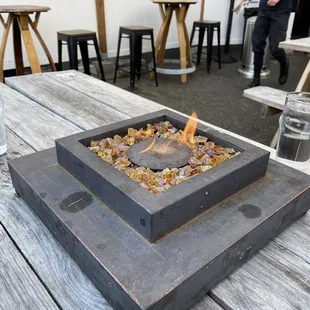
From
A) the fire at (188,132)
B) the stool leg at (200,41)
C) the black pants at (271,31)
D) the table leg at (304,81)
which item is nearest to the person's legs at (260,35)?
the black pants at (271,31)

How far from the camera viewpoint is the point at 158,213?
510mm

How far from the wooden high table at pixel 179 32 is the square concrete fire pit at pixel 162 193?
9.88 feet

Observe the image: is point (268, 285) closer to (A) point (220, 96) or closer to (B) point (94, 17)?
(A) point (220, 96)

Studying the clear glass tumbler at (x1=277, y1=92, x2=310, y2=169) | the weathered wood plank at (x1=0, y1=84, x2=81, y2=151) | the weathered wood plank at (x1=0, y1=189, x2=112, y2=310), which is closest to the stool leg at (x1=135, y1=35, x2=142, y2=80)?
the weathered wood plank at (x1=0, y1=84, x2=81, y2=151)

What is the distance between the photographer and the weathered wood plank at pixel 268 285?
0.51 meters

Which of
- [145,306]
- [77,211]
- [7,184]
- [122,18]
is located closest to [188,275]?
[145,306]

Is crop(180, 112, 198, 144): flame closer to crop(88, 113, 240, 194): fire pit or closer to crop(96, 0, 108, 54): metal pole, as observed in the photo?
crop(88, 113, 240, 194): fire pit

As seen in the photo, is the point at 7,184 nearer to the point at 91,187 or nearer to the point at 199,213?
the point at 91,187

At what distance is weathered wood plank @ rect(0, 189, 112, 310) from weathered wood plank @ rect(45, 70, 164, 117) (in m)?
0.66

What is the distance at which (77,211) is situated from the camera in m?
0.60

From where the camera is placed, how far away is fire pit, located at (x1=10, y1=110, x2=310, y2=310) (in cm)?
48

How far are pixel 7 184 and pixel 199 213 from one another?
1.67 feet

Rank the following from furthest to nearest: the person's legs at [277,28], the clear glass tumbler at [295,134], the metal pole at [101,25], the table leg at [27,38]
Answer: the metal pole at [101,25]
the person's legs at [277,28]
the table leg at [27,38]
the clear glass tumbler at [295,134]

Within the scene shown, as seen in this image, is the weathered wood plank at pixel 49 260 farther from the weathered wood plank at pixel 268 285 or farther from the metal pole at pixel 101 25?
the metal pole at pixel 101 25
